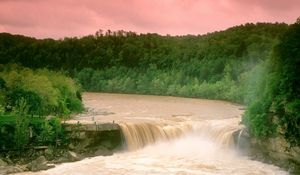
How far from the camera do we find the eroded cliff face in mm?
37419

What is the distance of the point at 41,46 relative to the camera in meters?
152

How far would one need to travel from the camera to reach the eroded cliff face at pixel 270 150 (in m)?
37.4

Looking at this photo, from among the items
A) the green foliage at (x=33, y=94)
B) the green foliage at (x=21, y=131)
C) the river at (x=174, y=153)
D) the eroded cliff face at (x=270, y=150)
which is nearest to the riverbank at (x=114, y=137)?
the river at (x=174, y=153)

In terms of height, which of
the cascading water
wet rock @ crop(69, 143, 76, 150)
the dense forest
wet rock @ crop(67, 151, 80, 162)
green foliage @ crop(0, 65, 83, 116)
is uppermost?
the dense forest

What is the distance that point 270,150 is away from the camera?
132 ft

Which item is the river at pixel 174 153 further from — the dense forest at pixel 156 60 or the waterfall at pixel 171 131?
the dense forest at pixel 156 60

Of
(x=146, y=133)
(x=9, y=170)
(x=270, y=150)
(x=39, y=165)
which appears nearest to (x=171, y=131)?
(x=146, y=133)

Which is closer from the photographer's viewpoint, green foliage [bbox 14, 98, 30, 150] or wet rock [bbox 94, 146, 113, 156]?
green foliage [bbox 14, 98, 30, 150]

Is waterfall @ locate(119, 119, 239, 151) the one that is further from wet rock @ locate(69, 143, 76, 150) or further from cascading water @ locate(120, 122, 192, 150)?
wet rock @ locate(69, 143, 76, 150)

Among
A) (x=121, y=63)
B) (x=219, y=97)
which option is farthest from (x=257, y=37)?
(x=121, y=63)

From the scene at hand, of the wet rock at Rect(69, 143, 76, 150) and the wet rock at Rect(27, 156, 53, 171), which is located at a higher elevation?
the wet rock at Rect(69, 143, 76, 150)

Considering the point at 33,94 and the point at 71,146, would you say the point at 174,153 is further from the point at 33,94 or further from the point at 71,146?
the point at 33,94

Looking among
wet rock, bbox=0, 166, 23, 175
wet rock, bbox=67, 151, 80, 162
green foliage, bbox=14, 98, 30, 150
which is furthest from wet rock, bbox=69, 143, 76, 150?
wet rock, bbox=0, 166, 23, 175

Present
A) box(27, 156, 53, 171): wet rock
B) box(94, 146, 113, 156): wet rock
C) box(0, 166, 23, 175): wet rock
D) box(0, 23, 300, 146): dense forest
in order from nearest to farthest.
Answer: box(0, 166, 23, 175): wet rock → box(27, 156, 53, 171): wet rock → box(94, 146, 113, 156): wet rock → box(0, 23, 300, 146): dense forest
